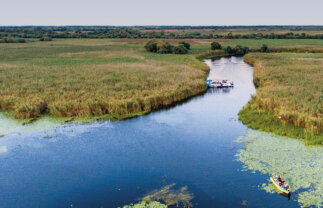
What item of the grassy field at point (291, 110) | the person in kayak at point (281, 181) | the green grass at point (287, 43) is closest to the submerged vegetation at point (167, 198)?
the person in kayak at point (281, 181)

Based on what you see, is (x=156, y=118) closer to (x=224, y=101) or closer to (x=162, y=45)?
(x=224, y=101)

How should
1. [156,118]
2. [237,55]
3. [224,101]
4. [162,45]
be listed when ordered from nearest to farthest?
[156,118]
[224,101]
[162,45]
[237,55]

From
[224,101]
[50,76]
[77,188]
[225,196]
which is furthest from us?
[50,76]

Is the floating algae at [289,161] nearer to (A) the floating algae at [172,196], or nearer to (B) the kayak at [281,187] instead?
(B) the kayak at [281,187]

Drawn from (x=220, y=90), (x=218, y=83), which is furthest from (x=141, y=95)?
(x=218, y=83)

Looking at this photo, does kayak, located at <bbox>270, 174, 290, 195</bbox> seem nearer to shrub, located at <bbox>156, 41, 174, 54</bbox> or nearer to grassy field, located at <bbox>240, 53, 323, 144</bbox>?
grassy field, located at <bbox>240, 53, 323, 144</bbox>

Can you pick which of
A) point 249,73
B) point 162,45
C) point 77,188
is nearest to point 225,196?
point 77,188

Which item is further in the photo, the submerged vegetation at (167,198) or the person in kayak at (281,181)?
the person in kayak at (281,181)
